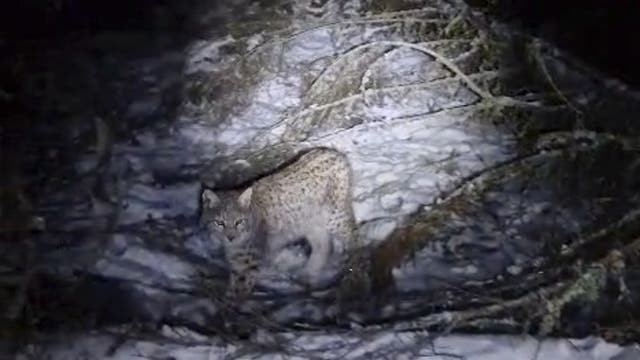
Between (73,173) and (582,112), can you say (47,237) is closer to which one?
(73,173)

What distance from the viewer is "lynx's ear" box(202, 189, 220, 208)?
3.09ft

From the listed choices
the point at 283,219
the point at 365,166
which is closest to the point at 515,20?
the point at 365,166

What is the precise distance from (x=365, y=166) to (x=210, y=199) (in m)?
0.15

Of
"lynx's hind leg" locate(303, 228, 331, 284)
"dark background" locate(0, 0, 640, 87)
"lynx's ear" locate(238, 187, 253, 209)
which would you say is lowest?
"lynx's hind leg" locate(303, 228, 331, 284)

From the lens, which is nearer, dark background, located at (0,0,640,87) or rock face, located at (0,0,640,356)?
rock face, located at (0,0,640,356)

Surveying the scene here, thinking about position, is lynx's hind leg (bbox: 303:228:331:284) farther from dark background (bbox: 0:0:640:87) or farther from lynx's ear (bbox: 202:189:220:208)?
dark background (bbox: 0:0:640:87)

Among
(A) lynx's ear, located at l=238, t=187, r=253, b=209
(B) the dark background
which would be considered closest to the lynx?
(A) lynx's ear, located at l=238, t=187, r=253, b=209

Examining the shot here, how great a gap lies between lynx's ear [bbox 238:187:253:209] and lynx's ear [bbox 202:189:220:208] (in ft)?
0.08

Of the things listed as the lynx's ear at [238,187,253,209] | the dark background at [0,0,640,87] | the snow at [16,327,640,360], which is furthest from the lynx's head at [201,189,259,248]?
the dark background at [0,0,640,87]

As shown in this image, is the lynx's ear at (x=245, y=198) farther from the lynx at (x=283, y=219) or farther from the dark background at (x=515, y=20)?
the dark background at (x=515, y=20)

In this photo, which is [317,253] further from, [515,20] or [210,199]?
[515,20]

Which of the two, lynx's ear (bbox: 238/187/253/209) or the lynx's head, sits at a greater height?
lynx's ear (bbox: 238/187/253/209)

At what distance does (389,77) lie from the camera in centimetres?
103

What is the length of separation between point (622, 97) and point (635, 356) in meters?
0.28
